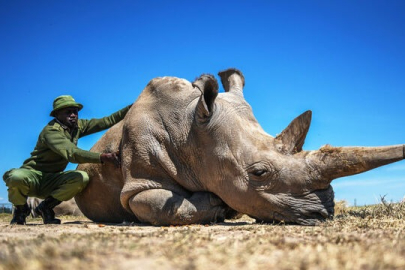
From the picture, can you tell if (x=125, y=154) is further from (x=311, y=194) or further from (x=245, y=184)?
(x=311, y=194)

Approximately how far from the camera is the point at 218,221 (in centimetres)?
666

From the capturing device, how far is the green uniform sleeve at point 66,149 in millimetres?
7119

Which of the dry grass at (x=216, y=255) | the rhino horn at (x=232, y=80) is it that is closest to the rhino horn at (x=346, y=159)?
the dry grass at (x=216, y=255)

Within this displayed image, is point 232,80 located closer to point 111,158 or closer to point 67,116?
point 111,158

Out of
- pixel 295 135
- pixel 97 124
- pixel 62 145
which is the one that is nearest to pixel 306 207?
pixel 295 135

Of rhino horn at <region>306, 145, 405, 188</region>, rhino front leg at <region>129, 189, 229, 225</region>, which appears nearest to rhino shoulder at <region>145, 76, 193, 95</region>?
rhino front leg at <region>129, 189, 229, 225</region>

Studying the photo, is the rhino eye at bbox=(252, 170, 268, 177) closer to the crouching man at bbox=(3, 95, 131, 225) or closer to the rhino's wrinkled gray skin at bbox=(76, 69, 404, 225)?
the rhino's wrinkled gray skin at bbox=(76, 69, 404, 225)

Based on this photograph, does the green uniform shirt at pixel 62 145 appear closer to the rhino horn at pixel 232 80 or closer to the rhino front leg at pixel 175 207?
the rhino front leg at pixel 175 207

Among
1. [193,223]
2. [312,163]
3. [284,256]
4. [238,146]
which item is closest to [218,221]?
[193,223]

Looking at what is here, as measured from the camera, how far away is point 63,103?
786cm

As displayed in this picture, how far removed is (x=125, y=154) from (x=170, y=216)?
1.29 m

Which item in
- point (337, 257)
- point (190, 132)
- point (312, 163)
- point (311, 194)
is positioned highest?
point (190, 132)

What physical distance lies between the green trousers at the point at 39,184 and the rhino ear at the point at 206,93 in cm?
260

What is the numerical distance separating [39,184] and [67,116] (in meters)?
1.32
